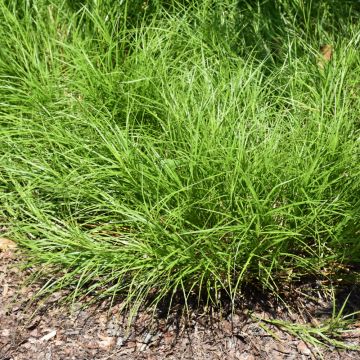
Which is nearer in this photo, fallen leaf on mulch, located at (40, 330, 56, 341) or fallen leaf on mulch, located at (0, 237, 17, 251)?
fallen leaf on mulch, located at (40, 330, 56, 341)

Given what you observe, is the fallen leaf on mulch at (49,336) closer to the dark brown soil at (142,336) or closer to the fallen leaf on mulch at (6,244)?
the dark brown soil at (142,336)

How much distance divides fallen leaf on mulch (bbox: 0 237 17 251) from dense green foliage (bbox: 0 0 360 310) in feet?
0.14

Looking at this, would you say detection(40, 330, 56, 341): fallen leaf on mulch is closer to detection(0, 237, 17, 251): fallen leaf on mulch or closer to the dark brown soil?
the dark brown soil

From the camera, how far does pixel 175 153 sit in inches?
119

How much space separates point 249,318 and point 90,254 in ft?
2.31

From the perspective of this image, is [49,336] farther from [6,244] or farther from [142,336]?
[6,244]

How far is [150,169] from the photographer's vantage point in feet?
9.45

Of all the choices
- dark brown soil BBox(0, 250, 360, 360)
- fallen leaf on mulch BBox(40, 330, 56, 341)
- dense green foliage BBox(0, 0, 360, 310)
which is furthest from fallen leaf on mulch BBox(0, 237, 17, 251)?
fallen leaf on mulch BBox(40, 330, 56, 341)

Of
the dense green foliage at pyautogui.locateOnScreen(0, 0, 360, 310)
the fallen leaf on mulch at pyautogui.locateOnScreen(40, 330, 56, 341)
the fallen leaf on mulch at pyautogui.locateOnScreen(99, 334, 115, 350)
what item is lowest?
the fallen leaf on mulch at pyautogui.locateOnScreen(40, 330, 56, 341)

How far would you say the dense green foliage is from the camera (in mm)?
2721

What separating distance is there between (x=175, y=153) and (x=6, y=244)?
89 cm

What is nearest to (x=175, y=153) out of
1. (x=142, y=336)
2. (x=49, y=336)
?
(x=142, y=336)

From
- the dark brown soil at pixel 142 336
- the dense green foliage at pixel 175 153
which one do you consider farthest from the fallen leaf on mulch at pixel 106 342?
the dense green foliage at pixel 175 153

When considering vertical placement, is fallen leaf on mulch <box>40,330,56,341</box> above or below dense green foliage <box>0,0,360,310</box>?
below
